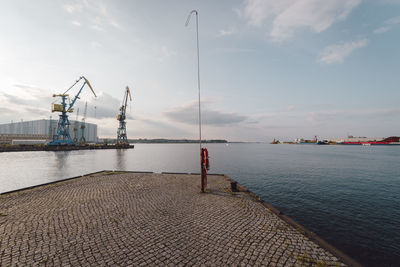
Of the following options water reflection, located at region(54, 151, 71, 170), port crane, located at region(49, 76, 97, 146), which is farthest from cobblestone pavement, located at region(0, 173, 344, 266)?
port crane, located at region(49, 76, 97, 146)

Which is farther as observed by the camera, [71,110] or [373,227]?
[71,110]

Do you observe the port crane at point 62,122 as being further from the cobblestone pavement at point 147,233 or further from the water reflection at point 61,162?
the cobblestone pavement at point 147,233

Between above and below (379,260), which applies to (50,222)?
above

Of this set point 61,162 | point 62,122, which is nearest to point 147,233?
point 61,162

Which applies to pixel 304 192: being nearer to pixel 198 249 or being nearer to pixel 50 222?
pixel 198 249

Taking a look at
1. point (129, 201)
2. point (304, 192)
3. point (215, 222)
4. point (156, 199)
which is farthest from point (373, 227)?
point (129, 201)

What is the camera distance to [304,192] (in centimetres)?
1648

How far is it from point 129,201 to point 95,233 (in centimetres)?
355

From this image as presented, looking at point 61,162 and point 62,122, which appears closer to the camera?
point 61,162

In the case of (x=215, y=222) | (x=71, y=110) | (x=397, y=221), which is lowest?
(x=397, y=221)

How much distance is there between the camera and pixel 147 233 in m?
5.93

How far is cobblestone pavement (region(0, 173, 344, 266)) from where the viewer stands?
4645 millimetres

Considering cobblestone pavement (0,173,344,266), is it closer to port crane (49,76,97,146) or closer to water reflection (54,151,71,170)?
water reflection (54,151,71,170)

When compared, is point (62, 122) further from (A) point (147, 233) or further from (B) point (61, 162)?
(A) point (147, 233)
